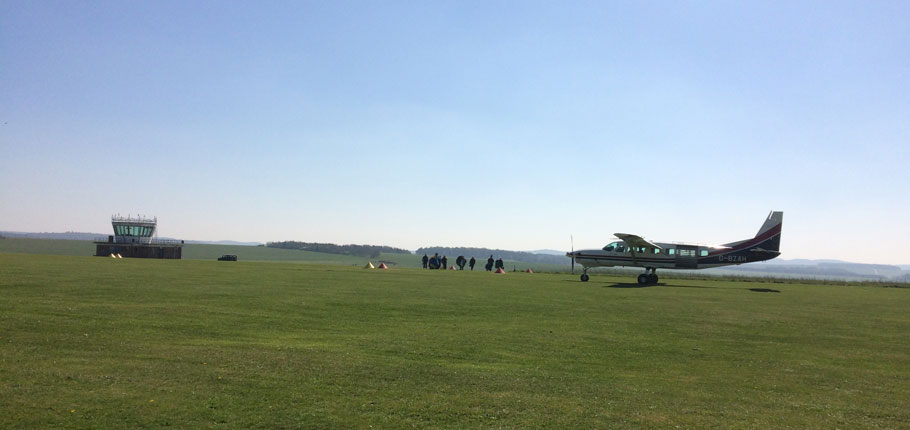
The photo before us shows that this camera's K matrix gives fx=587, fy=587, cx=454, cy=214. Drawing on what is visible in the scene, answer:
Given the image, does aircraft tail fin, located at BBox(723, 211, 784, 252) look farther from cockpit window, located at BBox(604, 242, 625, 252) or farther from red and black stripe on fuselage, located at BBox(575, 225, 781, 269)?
cockpit window, located at BBox(604, 242, 625, 252)

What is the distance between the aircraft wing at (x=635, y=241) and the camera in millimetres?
36094

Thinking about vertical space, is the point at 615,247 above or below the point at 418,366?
above

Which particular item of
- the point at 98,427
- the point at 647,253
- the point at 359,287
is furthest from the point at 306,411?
the point at 647,253

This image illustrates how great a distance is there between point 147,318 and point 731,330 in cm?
1352

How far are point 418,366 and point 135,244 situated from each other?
3221 inches

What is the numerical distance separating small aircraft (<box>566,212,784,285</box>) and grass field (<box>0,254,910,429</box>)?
19.2 m

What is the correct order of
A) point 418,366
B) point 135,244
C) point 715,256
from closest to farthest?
point 418,366 < point 715,256 < point 135,244

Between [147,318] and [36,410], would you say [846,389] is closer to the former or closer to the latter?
[36,410]

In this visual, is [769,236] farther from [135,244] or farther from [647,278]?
[135,244]

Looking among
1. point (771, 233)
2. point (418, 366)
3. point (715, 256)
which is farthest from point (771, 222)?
point (418, 366)

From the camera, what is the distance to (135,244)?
78.9 metres

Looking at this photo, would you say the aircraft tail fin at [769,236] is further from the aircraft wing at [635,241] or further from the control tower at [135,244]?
the control tower at [135,244]

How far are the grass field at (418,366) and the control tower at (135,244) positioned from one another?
66435mm

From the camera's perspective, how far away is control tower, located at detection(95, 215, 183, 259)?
77275 mm
